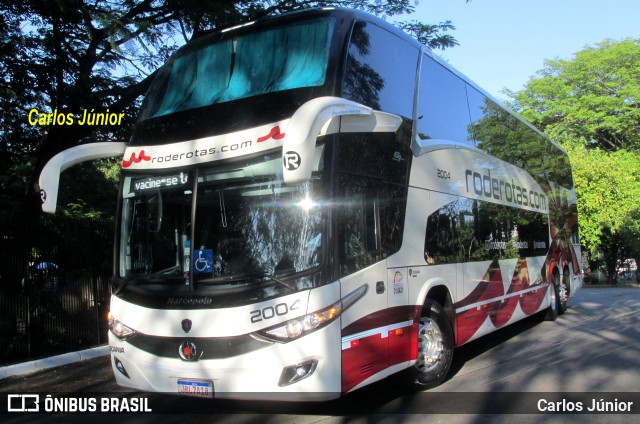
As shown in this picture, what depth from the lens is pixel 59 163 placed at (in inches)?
222

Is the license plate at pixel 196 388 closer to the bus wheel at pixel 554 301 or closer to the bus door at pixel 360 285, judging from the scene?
the bus door at pixel 360 285

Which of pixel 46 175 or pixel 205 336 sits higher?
pixel 46 175

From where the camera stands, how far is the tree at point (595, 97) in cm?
3159

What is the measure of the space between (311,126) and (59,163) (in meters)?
3.05

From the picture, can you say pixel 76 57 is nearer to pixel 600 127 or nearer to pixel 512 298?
pixel 512 298

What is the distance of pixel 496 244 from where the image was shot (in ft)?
28.0

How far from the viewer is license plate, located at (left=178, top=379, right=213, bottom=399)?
4.76 meters

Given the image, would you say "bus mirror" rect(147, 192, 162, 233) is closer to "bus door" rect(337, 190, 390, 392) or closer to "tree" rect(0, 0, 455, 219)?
"bus door" rect(337, 190, 390, 392)

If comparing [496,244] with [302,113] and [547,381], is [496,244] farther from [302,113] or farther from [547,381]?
[302,113]

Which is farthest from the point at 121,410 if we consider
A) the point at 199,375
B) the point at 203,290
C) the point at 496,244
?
the point at 496,244

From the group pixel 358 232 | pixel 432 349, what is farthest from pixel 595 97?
pixel 358 232

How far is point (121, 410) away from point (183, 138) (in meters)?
3.07

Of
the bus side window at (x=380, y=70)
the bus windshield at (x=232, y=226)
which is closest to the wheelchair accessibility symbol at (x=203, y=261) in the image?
the bus windshield at (x=232, y=226)

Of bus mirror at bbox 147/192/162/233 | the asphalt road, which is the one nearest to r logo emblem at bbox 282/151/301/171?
bus mirror at bbox 147/192/162/233
